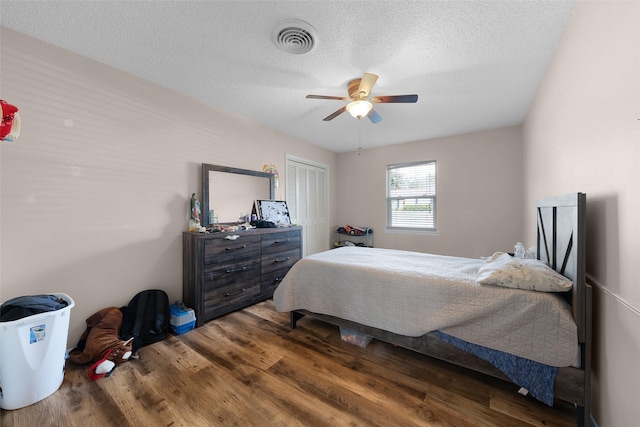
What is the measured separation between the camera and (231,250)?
2.71m

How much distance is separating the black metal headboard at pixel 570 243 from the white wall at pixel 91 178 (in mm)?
3242

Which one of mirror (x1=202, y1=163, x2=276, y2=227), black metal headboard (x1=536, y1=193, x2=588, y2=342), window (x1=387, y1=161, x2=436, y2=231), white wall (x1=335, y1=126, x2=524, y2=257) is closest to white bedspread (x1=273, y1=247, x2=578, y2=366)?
black metal headboard (x1=536, y1=193, x2=588, y2=342)

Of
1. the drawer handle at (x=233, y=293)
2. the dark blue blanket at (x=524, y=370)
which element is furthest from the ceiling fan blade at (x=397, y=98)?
the drawer handle at (x=233, y=293)

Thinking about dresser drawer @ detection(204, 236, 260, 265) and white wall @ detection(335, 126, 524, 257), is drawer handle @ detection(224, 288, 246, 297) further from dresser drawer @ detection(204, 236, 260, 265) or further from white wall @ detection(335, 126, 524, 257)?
white wall @ detection(335, 126, 524, 257)

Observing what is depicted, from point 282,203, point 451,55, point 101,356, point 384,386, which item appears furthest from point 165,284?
point 451,55

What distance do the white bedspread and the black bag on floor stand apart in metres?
1.12

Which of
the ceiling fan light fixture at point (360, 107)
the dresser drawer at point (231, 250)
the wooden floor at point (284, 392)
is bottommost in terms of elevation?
the wooden floor at point (284, 392)

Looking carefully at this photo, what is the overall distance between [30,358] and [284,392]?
157cm

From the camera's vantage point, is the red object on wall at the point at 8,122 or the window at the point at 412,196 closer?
the red object on wall at the point at 8,122

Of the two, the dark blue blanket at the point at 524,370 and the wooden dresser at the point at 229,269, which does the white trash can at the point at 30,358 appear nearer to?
the wooden dresser at the point at 229,269

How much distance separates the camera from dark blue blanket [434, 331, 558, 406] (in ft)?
4.34

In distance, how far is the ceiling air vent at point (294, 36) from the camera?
63.7 inches

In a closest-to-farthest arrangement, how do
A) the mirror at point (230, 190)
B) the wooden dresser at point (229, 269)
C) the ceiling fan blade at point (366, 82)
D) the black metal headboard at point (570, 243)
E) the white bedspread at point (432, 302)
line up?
1. the black metal headboard at point (570, 243)
2. the white bedspread at point (432, 302)
3. the ceiling fan blade at point (366, 82)
4. the wooden dresser at point (229, 269)
5. the mirror at point (230, 190)

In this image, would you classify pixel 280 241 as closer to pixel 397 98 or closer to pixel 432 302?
pixel 432 302
